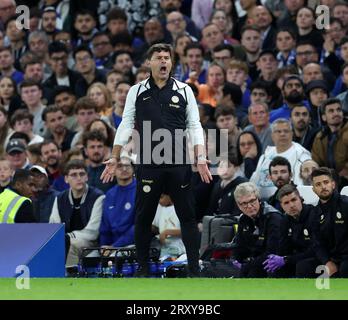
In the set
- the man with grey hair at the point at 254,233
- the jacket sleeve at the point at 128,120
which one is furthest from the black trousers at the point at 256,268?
the jacket sleeve at the point at 128,120

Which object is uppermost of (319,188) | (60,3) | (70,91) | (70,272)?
(60,3)

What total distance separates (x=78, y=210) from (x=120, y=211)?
20.2 inches

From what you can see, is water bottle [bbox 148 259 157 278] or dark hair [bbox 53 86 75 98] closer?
water bottle [bbox 148 259 157 278]

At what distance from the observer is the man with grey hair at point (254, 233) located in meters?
11.4

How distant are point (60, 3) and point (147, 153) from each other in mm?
8563

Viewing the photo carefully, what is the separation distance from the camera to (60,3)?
60.8ft

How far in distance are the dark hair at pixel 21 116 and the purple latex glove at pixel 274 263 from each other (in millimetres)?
5258

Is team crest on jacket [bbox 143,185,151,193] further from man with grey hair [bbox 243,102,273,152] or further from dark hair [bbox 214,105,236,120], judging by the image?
dark hair [bbox 214,105,236,120]

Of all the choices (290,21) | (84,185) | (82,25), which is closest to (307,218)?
(84,185)

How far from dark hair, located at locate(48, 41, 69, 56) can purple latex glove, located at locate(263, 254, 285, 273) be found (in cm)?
676

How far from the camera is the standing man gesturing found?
33.7 ft

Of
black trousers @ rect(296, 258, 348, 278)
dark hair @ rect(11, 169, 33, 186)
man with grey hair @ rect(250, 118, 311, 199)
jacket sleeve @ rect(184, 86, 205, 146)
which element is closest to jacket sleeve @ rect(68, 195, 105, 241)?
dark hair @ rect(11, 169, 33, 186)
